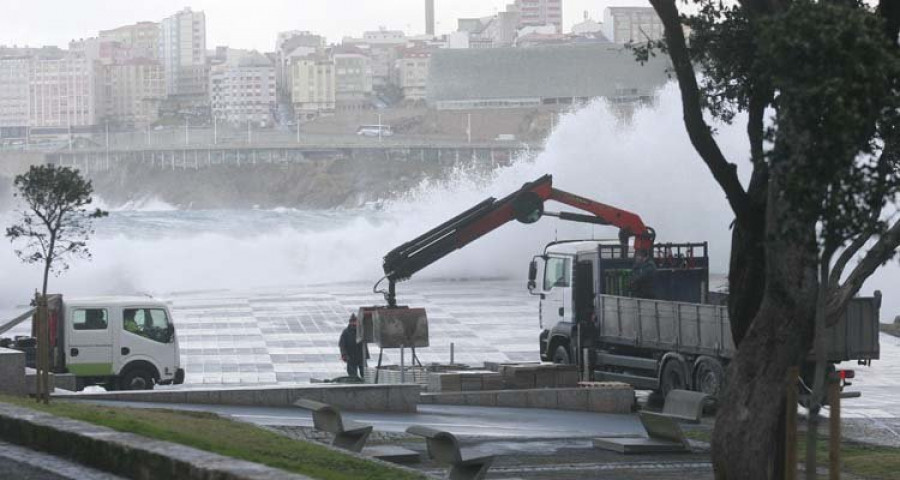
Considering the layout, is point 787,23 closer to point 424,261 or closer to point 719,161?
point 719,161

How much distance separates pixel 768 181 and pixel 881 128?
2.46 feet

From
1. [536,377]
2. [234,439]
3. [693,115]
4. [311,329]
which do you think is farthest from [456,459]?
[311,329]

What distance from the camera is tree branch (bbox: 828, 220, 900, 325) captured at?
1122 cm

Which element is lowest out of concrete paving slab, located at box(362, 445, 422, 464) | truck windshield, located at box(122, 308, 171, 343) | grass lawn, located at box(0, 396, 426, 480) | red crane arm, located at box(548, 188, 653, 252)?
concrete paving slab, located at box(362, 445, 422, 464)

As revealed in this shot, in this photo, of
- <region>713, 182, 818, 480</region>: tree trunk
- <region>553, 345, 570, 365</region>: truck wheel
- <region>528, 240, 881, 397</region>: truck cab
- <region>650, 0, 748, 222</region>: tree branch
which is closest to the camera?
<region>713, 182, 818, 480</region>: tree trunk

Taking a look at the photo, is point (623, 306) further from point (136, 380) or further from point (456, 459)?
point (456, 459)

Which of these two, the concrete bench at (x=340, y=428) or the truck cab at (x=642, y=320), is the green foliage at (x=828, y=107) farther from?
the truck cab at (x=642, y=320)

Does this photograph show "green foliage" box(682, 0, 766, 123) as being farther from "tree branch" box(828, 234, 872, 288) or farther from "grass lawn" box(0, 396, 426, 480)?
"grass lawn" box(0, 396, 426, 480)

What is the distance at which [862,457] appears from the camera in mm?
15570

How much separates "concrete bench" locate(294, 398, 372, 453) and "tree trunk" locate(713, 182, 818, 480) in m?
3.64

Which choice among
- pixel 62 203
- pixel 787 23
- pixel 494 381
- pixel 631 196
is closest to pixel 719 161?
pixel 787 23

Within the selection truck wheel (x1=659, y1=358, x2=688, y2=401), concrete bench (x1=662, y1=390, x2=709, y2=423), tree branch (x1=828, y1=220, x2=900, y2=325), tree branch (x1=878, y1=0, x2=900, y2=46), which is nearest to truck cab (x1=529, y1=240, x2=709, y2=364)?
truck wheel (x1=659, y1=358, x2=688, y2=401)

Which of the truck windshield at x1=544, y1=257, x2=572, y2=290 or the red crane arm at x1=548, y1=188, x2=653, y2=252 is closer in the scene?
the truck windshield at x1=544, y1=257, x2=572, y2=290

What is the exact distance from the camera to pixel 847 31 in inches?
332
